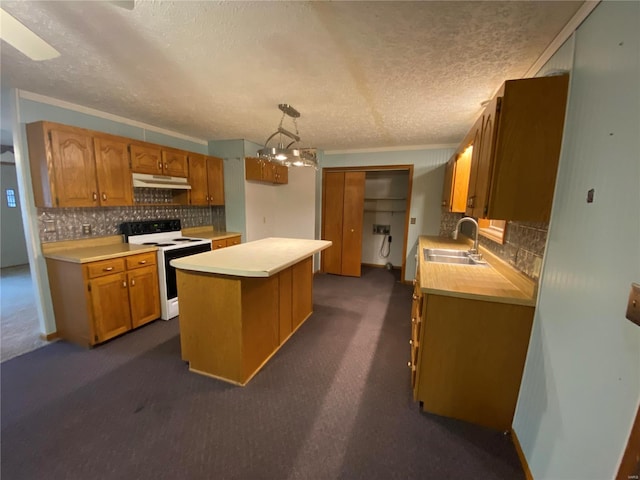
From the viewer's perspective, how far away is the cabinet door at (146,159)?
2891mm

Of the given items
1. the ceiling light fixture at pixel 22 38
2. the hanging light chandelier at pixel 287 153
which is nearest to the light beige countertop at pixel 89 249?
the ceiling light fixture at pixel 22 38

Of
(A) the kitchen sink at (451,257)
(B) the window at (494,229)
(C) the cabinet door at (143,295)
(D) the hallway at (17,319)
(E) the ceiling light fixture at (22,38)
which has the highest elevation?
(E) the ceiling light fixture at (22,38)

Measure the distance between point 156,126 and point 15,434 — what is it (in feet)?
10.9

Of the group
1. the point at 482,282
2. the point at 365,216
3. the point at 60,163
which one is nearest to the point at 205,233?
the point at 60,163

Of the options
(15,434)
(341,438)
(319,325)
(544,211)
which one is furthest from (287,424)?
(544,211)

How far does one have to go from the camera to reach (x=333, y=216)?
4.86 m

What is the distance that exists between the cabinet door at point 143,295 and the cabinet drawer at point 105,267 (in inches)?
5.0

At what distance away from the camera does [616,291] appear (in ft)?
2.81

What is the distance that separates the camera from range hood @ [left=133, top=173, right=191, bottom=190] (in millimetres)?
2930

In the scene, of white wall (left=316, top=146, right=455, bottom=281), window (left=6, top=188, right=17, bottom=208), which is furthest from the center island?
window (left=6, top=188, right=17, bottom=208)

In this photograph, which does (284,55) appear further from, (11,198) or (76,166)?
(11,198)

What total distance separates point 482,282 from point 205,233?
387 centimetres

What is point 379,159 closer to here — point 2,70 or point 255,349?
point 255,349

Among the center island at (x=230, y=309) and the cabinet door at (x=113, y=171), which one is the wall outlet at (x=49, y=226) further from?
the center island at (x=230, y=309)
